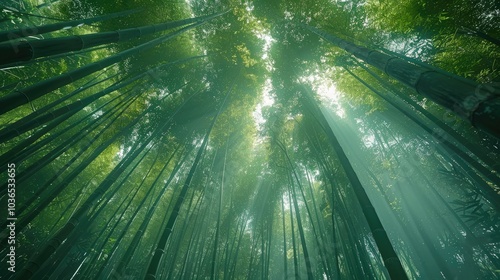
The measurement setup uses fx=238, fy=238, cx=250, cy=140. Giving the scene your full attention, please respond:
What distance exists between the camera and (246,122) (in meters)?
9.66

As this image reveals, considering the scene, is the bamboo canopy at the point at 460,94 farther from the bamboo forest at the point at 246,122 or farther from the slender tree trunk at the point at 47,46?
the slender tree trunk at the point at 47,46

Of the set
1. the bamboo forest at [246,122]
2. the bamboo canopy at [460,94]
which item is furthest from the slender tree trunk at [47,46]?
the bamboo canopy at [460,94]

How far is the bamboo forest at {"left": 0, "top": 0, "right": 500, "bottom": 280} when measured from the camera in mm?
2779

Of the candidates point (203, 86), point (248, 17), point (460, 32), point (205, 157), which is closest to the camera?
point (460, 32)

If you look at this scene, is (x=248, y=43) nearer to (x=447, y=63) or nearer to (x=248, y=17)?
(x=248, y=17)

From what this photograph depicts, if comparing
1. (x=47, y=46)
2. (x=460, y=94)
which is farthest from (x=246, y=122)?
(x=460, y=94)

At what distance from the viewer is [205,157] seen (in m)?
9.72

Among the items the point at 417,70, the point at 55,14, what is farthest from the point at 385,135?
the point at 55,14

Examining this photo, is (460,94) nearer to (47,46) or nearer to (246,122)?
(47,46)

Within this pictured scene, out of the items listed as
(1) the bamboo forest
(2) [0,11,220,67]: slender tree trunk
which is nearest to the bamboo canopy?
(1) the bamboo forest

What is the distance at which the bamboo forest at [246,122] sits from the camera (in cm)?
278

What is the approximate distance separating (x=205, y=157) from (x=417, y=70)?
29.0 feet

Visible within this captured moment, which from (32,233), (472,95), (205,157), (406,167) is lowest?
(472,95)

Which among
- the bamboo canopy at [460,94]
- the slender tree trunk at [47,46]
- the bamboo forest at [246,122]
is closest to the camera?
the bamboo canopy at [460,94]
